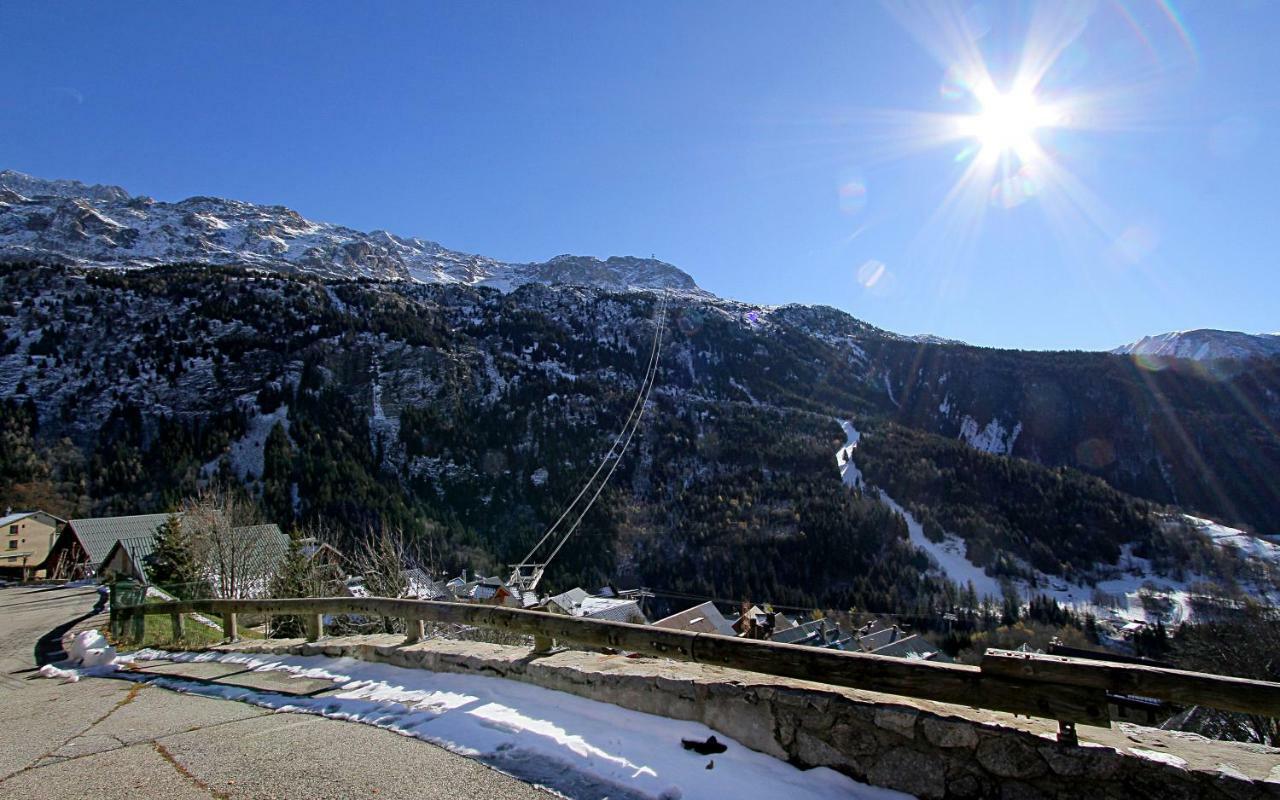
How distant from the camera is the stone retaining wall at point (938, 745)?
2865mm

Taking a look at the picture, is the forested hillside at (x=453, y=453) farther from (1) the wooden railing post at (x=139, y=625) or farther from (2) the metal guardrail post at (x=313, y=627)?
(2) the metal guardrail post at (x=313, y=627)

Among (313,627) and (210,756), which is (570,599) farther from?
(210,756)

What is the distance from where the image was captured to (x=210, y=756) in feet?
14.8

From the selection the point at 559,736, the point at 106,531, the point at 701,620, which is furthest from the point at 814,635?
the point at 106,531

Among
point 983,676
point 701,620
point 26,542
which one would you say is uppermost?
point 983,676

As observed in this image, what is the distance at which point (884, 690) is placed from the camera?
3672 millimetres

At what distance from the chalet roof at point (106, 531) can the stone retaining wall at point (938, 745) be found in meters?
49.2

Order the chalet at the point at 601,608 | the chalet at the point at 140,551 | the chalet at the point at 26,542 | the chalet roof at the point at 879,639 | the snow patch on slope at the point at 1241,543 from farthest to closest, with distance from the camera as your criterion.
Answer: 1. the snow patch on slope at the point at 1241,543
2. the chalet roof at the point at 879,639
3. the chalet at the point at 26,542
4. the chalet at the point at 601,608
5. the chalet at the point at 140,551

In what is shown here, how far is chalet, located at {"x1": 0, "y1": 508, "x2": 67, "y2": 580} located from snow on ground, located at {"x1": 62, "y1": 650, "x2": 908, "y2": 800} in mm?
62115

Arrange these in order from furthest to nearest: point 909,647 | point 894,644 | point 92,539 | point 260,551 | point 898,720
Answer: point 909,647 < point 894,644 < point 92,539 < point 260,551 < point 898,720

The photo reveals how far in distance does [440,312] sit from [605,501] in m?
90.0

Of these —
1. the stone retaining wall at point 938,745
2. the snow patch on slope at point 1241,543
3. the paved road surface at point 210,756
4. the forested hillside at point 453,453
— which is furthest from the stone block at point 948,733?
the snow patch on slope at point 1241,543

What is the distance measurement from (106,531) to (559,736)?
5408 centimetres

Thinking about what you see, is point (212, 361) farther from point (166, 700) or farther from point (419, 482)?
point (166, 700)
